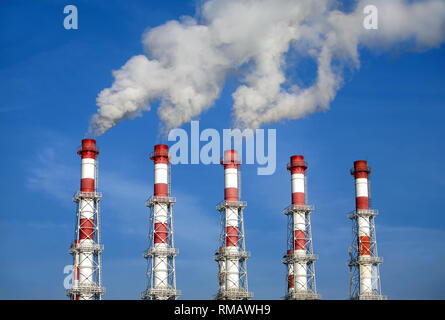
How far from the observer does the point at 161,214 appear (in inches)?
A: 2677

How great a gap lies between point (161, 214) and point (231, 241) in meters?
7.60

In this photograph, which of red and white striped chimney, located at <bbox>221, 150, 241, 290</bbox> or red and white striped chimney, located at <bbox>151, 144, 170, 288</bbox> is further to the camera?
red and white striped chimney, located at <bbox>221, 150, 241, 290</bbox>

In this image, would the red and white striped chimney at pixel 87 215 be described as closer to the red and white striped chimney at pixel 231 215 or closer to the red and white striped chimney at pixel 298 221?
the red and white striped chimney at pixel 231 215

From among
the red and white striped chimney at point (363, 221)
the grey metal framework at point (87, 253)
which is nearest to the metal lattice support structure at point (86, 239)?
the grey metal framework at point (87, 253)

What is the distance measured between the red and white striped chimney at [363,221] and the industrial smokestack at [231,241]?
473 inches

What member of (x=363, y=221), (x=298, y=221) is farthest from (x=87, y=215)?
(x=363, y=221)

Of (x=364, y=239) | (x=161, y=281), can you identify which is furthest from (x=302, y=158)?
(x=161, y=281)

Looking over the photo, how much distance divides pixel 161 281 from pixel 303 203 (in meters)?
17.2

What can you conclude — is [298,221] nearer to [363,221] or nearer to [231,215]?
[363,221]

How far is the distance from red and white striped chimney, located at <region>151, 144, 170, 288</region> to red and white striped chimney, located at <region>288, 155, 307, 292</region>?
13617 millimetres

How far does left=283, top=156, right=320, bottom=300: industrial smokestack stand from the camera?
72625mm

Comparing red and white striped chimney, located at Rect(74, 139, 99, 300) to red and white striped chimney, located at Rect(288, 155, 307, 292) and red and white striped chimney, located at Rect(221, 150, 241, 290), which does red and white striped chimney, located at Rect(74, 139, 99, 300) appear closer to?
red and white striped chimney, located at Rect(221, 150, 241, 290)

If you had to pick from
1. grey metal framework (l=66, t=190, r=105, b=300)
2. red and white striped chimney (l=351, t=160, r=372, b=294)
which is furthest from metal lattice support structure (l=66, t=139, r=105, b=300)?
red and white striped chimney (l=351, t=160, r=372, b=294)
